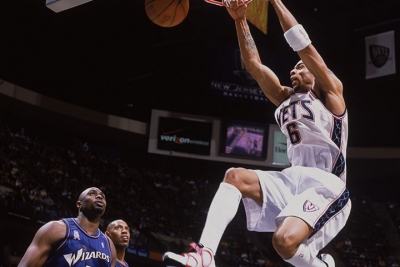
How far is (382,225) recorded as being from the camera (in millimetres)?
21859

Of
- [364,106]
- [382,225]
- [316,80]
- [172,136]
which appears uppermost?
[364,106]

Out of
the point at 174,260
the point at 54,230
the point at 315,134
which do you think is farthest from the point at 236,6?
the point at 54,230

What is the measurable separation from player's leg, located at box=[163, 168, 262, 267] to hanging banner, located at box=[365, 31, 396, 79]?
36.1 feet

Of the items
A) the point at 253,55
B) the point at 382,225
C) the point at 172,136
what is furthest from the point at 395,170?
the point at 253,55

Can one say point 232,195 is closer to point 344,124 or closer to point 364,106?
point 344,124

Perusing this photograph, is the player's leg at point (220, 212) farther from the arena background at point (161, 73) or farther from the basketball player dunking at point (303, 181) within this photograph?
the arena background at point (161, 73)

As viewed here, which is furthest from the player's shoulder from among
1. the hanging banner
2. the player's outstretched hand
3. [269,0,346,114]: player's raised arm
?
the hanging banner

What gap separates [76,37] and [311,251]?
15.6m

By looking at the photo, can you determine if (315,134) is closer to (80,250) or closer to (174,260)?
(174,260)

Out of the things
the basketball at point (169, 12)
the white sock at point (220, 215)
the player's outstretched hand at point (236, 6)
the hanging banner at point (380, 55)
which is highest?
the hanging banner at point (380, 55)

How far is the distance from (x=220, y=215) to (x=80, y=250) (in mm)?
1844

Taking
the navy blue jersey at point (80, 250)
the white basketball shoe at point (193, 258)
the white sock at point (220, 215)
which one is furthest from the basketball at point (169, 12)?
the white basketball shoe at point (193, 258)

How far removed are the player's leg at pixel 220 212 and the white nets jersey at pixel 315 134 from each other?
1.46 feet

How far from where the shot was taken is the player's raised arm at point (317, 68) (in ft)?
12.8
